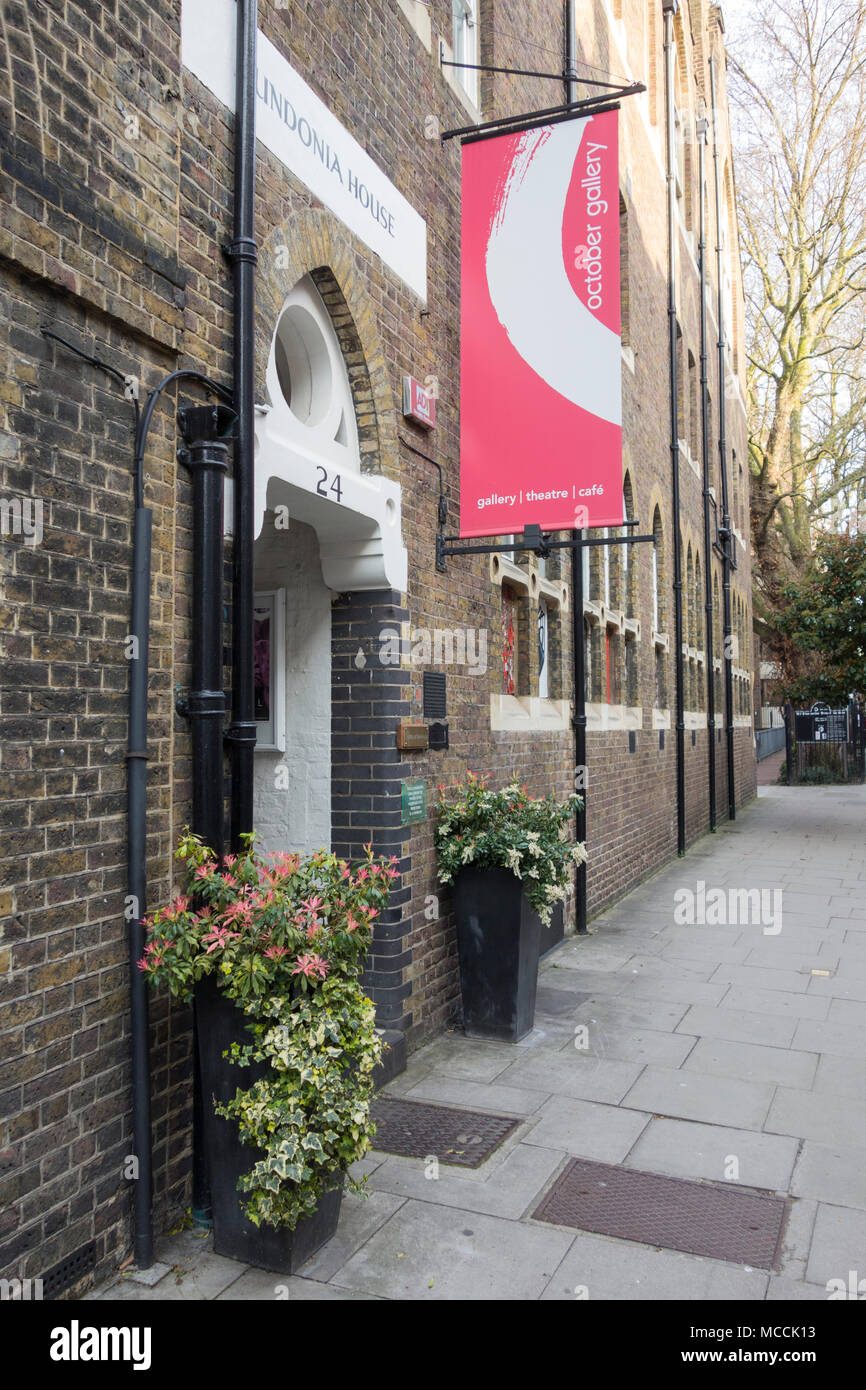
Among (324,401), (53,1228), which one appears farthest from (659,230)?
(53,1228)

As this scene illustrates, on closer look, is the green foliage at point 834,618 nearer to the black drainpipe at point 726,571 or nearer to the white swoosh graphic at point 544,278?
the black drainpipe at point 726,571

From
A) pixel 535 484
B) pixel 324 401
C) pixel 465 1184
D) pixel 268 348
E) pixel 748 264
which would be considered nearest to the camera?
pixel 465 1184

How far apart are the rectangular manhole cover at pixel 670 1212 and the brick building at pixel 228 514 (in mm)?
1476

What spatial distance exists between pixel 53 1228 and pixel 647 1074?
3.32 m

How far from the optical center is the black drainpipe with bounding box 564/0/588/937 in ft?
29.1

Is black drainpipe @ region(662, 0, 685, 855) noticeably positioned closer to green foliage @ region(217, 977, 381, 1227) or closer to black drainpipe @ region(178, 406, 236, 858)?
black drainpipe @ region(178, 406, 236, 858)

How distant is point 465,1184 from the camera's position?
13.3 ft

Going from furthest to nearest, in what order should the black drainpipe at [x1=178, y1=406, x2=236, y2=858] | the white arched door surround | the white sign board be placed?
the white arched door surround
the white sign board
the black drainpipe at [x1=178, y1=406, x2=236, y2=858]

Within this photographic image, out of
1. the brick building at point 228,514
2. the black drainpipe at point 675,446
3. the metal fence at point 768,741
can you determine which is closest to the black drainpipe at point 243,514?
the brick building at point 228,514

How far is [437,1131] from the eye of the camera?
4570 mm

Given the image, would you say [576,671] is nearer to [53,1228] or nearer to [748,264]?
[53,1228]

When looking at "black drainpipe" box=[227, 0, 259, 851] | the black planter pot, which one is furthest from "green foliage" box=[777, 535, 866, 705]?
the black planter pot

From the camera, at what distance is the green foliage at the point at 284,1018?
3119 mm

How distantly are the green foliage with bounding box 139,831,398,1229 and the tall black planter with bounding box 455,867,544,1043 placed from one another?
2.40 m
